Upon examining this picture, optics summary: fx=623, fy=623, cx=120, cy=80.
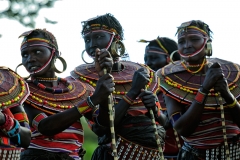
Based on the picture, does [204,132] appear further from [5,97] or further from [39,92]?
[5,97]

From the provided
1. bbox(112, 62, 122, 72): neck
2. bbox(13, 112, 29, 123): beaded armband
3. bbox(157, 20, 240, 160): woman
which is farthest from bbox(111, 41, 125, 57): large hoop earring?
bbox(13, 112, 29, 123): beaded armband

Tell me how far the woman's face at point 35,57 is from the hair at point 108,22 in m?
0.94

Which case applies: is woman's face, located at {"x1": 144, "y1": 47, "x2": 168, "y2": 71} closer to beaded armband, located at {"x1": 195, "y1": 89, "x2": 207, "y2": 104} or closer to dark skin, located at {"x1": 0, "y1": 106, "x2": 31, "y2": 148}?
beaded armband, located at {"x1": 195, "y1": 89, "x2": 207, "y2": 104}

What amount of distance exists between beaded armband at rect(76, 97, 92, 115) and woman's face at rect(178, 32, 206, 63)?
1.62 metres

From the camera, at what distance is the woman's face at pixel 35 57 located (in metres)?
6.75

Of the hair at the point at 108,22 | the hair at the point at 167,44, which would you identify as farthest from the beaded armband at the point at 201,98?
the hair at the point at 167,44

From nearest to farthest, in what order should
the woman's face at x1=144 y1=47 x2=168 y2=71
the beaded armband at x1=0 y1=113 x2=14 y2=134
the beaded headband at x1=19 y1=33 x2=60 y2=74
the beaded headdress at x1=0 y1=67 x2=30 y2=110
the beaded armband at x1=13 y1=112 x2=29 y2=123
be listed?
the beaded armband at x1=0 y1=113 x2=14 y2=134 → the beaded headdress at x1=0 y1=67 x2=30 y2=110 → the beaded armband at x1=13 y1=112 x2=29 y2=123 → the beaded headband at x1=19 y1=33 x2=60 y2=74 → the woman's face at x1=144 y1=47 x2=168 y2=71

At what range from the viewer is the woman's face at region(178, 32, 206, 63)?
289 inches

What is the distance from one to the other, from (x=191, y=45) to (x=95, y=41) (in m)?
1.14

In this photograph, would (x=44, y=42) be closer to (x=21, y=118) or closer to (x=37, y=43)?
(x=37, y=43)

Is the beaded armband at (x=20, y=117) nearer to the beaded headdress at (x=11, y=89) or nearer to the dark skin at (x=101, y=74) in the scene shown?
the beaded headdress at (x=11, y=89)

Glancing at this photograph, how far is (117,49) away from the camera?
755 centimetres

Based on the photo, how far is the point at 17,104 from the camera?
5.75 meters

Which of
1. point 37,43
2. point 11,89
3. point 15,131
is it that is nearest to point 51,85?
point 37,43
